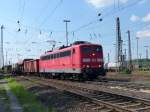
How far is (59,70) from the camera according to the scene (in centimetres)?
4166

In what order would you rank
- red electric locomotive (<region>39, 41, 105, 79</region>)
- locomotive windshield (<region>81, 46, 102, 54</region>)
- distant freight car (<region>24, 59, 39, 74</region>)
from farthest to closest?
distant freight car (<region>24, 59, 39, 74</region>) < locomotive windshield (<region>81, 46, 102, 54</region>) < red electric locomotive (<region>39, 41, 105, 79</region>)

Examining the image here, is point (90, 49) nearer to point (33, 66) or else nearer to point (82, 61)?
point (82, 61)

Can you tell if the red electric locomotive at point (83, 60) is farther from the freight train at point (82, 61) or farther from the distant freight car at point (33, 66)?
the distant freight car at point (33, 66)

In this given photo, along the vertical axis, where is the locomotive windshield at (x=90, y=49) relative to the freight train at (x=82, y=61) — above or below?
above

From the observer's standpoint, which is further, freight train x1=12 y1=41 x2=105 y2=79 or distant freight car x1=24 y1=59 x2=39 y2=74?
distant freight car x1=24 y1=59 x2=39 y2=74

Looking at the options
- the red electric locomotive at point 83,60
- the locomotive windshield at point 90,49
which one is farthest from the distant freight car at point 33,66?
the locomotive windshield at point 90,49

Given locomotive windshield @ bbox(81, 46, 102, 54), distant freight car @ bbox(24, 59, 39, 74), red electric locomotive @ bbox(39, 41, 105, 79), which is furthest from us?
distant freight car @ bbox(24, 59, 39, 74)

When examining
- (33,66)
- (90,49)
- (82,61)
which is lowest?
(82,61)

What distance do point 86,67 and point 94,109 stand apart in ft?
65.1

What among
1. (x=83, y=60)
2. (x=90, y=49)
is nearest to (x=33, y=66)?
(x=90, y=49)

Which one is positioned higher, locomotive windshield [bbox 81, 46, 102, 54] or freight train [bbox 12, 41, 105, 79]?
locomotive windshield [bbox 81, 46, 102, 54]

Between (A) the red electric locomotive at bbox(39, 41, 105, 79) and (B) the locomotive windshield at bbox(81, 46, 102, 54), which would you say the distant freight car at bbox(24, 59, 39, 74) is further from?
(B) the locomotive windshield at bbox(81, 46, 102, 54)

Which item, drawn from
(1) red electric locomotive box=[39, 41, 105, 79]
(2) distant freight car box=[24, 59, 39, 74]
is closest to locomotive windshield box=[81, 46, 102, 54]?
(1) red electric locomotive box=[39, 41, 105, 79]

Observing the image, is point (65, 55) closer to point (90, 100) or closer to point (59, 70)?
point (59, 70)
